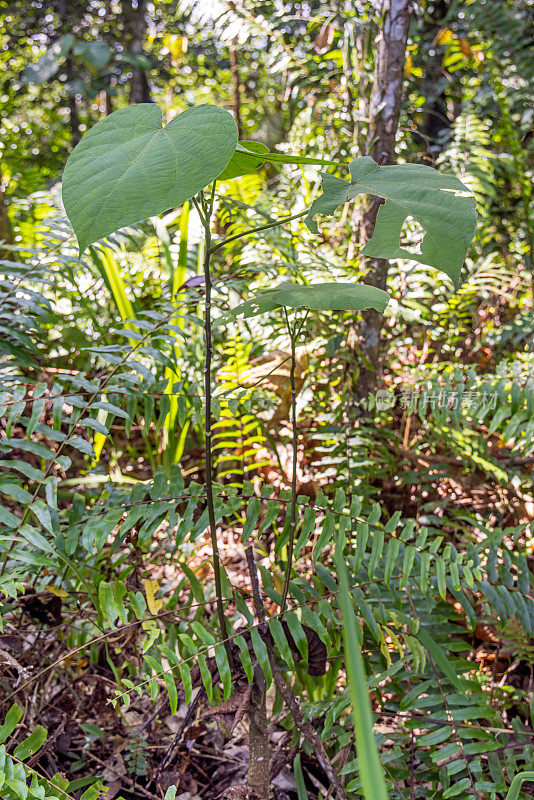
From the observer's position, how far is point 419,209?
1.91ft

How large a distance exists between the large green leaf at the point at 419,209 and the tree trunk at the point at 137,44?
4120mm

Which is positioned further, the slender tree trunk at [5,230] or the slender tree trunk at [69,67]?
the slender tree trunk at [69,67]

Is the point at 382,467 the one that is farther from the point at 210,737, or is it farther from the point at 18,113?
the point at 18,113

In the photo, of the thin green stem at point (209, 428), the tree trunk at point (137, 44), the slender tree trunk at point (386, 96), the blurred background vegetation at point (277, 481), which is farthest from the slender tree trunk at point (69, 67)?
the thin green stem at point (209, 428)

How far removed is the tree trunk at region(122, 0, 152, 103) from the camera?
4312mm

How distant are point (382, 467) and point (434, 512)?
0.26 m

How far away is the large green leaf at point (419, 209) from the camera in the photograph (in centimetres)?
57

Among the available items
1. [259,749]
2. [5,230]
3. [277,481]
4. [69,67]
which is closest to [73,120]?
[69,67]

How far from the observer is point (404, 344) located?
7.07ft

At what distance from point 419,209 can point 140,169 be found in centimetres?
27

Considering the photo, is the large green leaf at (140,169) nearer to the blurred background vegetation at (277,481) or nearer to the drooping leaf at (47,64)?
the blurred background vegetation at (277,481)

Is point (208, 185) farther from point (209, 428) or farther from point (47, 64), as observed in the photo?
point (47, 64)

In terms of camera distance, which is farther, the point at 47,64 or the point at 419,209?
the point at 47,64

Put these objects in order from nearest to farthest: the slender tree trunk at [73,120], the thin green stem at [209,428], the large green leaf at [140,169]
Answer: the large green leaf at [140,169] < the thin green stem at [209,428] < the slender tree trunk at [73,120]
